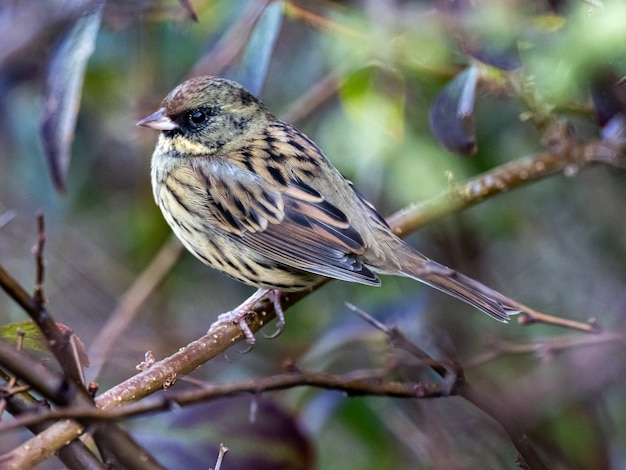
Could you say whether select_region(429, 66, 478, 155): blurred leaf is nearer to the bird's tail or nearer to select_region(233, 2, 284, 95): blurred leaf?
the bird's tail

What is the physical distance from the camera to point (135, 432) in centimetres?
259

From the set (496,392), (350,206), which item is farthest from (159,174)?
(496,392)

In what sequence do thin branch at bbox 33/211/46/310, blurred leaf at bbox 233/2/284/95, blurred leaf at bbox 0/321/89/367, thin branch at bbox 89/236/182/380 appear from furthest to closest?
thin branch at bbox 89/236/182/380 → blurred leaf at bbox 233/2/284/95 → blurred leaf at bbox 0/321/89/367 → thin branch at bbox 33/211/46/310

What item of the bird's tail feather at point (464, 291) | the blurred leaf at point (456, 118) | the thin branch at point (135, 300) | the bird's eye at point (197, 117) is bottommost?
the thin branch at point (135, 300)

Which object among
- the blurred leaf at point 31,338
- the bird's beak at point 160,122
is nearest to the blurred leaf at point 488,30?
the bird's beak at point 160,122

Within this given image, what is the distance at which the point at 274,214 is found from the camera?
337cm

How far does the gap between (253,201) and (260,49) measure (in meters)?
0.61

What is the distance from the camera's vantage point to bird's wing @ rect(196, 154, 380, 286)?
331cm

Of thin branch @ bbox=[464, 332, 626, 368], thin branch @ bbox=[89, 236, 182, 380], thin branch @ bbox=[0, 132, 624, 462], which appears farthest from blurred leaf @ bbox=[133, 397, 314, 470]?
thin branch @ bbox=[89, 236, 182, 380]

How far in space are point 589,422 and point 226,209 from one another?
1.49 meters

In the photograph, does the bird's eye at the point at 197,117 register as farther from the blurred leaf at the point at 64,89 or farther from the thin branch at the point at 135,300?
the thin branch at the point at 135,300

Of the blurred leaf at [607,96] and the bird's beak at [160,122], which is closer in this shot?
the blurred leaf at [607,96]

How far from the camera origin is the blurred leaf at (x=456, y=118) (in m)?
2.81

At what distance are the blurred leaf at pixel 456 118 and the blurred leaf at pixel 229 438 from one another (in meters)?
0.98
